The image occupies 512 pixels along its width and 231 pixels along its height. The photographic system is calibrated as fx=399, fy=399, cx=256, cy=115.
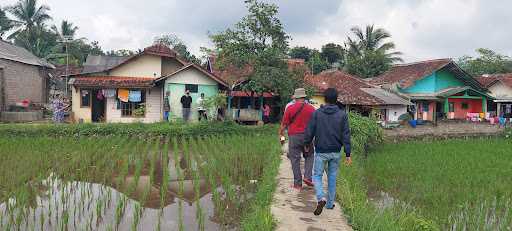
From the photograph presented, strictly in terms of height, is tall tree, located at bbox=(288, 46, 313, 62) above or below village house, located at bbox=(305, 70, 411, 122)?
above

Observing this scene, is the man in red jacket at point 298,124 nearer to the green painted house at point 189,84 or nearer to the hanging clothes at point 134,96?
the green painted house at point 189,84

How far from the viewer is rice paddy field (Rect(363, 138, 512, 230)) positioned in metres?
5.68

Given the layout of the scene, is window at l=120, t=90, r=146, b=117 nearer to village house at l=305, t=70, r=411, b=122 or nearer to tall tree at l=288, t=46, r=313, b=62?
village house at l=305, t=70, r=411, b=122

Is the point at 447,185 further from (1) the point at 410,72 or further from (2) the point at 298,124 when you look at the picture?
(1) the point at 410,72

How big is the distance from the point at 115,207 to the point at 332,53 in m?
33.1

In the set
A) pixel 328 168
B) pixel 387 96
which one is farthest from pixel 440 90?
pixel 328 168

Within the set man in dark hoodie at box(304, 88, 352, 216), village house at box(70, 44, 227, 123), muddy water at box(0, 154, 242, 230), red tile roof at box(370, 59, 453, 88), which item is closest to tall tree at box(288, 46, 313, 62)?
red tile roof at box(370, 59, 453, 88)

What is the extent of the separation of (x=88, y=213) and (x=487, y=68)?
130 ft

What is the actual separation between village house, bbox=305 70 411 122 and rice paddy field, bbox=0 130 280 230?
7.84m

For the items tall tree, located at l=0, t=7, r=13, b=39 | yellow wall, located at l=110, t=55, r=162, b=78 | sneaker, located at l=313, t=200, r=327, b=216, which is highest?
tall tree, located at l=0, t=7, r=13, b=39

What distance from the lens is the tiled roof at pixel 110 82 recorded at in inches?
640

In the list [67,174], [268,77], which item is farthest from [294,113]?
[268,77]

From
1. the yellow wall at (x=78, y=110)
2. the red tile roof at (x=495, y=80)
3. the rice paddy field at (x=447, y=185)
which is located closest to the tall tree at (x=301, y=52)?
the red tile roof at (x=495, y=80)

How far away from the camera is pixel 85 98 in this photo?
17.0 metres
